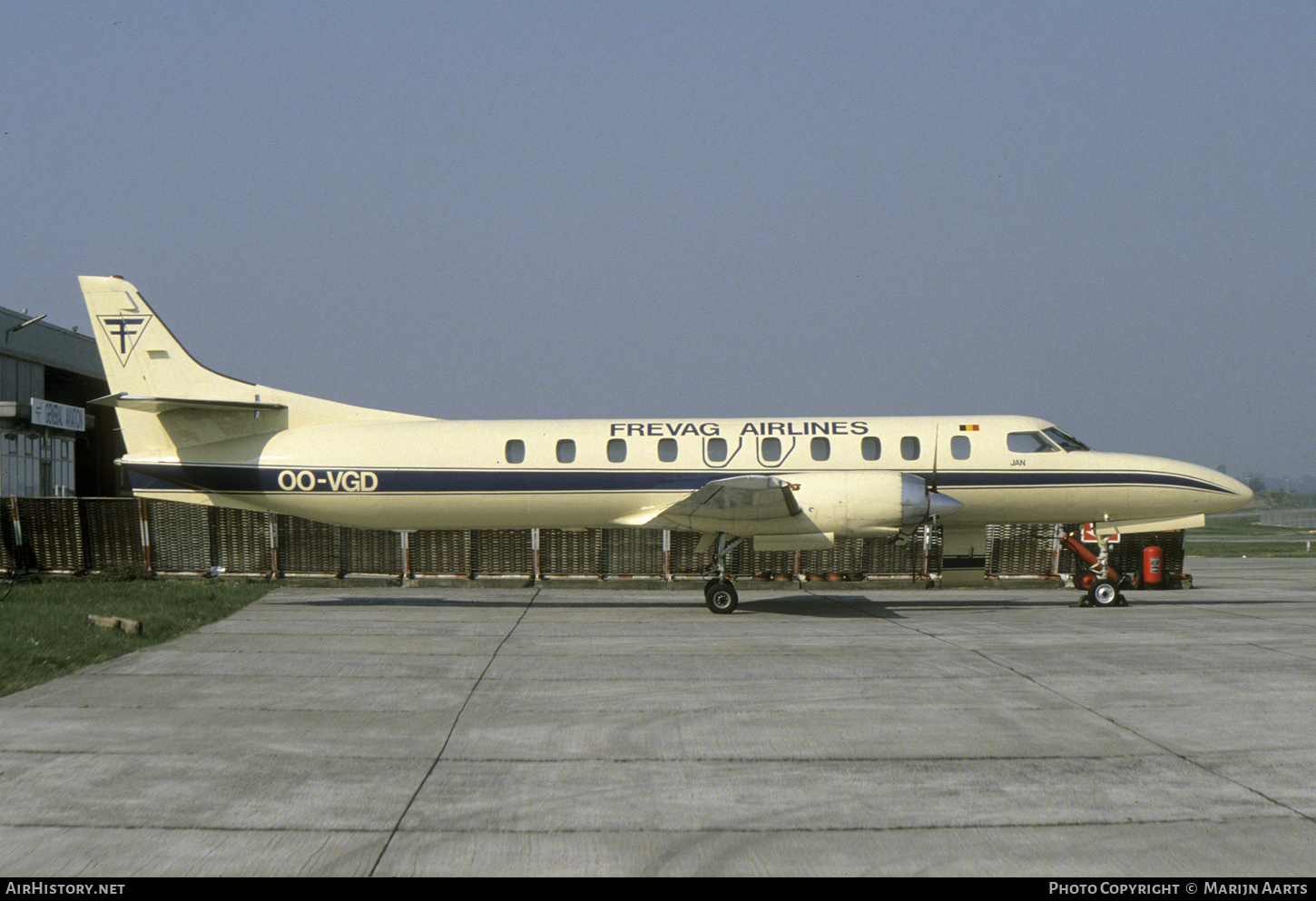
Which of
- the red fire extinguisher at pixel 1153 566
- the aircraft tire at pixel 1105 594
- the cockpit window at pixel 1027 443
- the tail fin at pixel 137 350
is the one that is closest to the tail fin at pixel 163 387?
the tail fin at pixel 137 350

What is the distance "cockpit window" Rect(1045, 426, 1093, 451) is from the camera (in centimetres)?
1748

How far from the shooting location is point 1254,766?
722 cm

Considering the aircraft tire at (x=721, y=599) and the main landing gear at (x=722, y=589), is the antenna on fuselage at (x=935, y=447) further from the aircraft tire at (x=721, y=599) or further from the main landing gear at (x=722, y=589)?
the aircraft tire at (x=721, y=599)

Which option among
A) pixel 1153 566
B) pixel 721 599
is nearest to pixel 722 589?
pixel 721 599

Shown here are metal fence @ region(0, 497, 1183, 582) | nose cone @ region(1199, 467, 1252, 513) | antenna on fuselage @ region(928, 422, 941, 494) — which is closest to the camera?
antenna on fuselage @ region(928, 422, 941, 494)

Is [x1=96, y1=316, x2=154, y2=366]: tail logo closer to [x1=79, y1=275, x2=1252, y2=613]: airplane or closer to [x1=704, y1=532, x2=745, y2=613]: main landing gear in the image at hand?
[x1=79, y1=275, x2=1252, y2=613]: airplane

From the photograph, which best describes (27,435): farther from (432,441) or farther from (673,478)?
(673,478)

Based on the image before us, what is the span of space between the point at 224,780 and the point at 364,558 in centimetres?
1555

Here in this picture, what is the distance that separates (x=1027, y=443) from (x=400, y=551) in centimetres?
1384

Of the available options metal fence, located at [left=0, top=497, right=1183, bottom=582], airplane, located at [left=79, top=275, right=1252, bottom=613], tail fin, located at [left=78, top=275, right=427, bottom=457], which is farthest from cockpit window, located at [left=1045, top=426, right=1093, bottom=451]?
tail fin, located at [left=78, top=275, right=427, bottom=457]

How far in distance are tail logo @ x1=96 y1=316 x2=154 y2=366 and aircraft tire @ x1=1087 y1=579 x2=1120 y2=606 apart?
715 inches

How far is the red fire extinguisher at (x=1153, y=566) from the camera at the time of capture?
2175 centimetres

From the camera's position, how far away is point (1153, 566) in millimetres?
21766

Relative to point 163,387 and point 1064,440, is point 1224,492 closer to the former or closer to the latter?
point 1064,440
